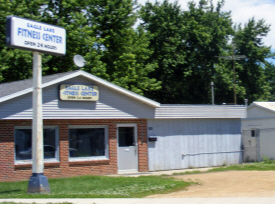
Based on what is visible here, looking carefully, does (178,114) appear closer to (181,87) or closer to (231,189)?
(231,189)

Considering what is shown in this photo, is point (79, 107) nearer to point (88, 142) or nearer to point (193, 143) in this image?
point (88, 142)

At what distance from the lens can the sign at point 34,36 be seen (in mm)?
11469

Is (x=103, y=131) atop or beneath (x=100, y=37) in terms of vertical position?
beneath

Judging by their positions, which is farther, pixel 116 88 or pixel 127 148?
pixel 127 148

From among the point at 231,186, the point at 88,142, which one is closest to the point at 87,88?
the point at 88,142

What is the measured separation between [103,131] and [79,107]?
178 cm

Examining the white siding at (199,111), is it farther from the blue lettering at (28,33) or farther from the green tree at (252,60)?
the green tree at (252,60)

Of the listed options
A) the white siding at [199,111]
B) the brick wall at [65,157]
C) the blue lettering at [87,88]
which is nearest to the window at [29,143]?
the brick wall at [65,157]

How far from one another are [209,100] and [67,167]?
85.4 feet

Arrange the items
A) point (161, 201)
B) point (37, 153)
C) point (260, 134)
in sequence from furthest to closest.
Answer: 1. point (260, 134)
2. point (37, 153)
3. point (161, 201)

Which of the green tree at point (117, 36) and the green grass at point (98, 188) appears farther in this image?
the green tree at point (117, 36)

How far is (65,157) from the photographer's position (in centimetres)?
1592

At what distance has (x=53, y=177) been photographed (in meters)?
15.5

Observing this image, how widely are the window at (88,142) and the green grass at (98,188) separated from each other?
2.25 m
